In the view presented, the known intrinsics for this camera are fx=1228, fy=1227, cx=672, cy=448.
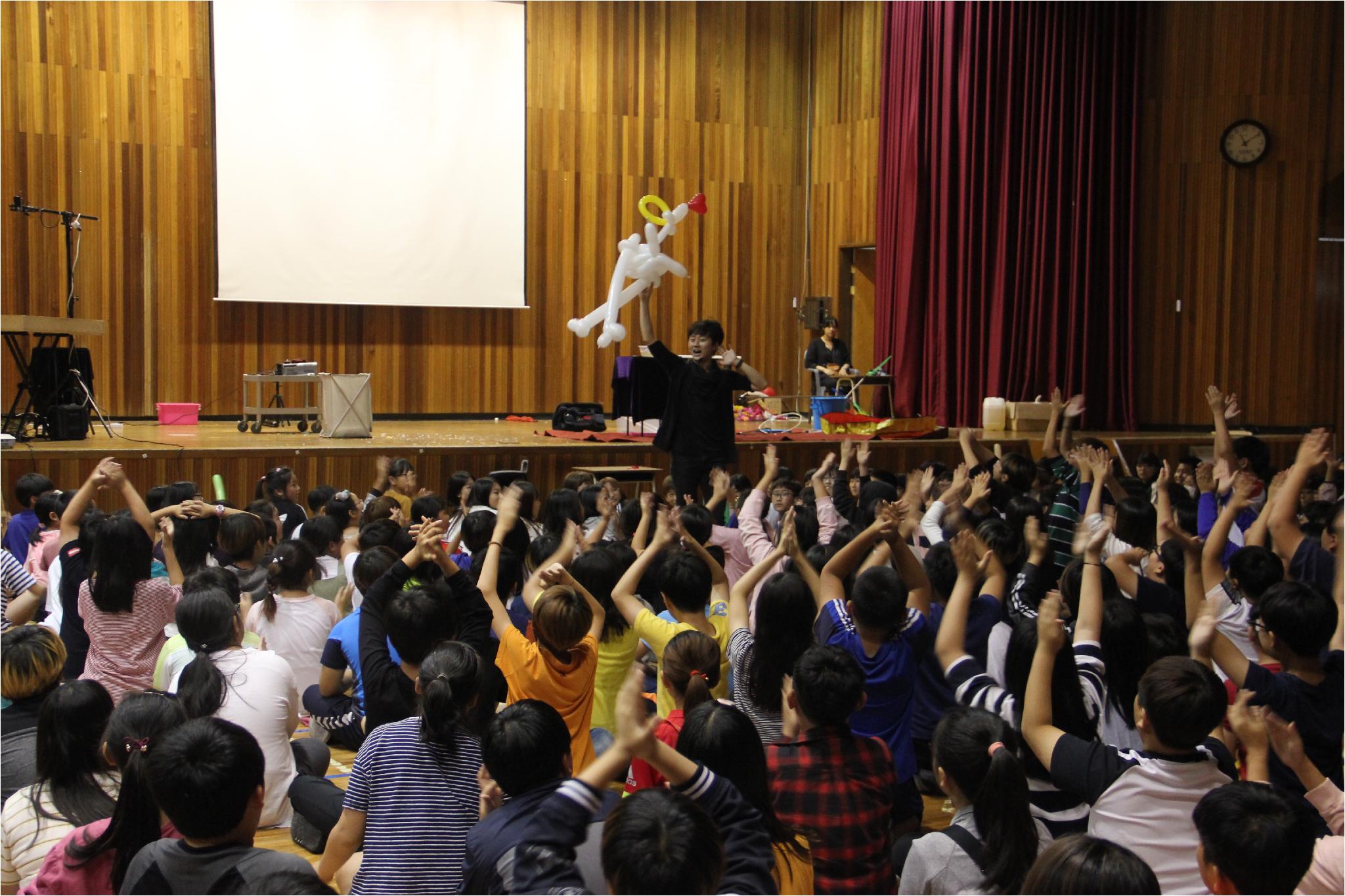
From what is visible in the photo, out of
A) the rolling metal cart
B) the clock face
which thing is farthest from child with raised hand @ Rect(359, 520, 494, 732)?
the clock face

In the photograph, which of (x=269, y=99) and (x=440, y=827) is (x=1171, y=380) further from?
(x=440, y=827)

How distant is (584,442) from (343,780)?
5419mm

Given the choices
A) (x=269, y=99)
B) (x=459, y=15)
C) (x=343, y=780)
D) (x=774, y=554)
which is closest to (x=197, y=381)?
(x=269, y=99)

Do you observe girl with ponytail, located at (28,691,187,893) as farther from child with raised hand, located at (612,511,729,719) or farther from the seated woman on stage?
the seated woman on stage

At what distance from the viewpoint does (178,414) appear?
1026 cm

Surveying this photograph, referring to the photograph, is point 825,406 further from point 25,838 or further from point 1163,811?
point 25,838

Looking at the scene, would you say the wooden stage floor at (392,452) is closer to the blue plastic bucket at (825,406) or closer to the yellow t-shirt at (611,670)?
the blue plastic bucket at (825,406)

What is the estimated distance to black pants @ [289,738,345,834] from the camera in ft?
9.54

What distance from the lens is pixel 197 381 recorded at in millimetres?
10930

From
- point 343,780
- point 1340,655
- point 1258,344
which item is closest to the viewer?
point 1340,655

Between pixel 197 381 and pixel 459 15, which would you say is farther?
pixel 459 15

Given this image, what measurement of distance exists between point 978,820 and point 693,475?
4494 mm

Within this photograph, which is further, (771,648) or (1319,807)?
(771,648)

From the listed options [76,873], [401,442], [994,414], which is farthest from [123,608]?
[994,414]
